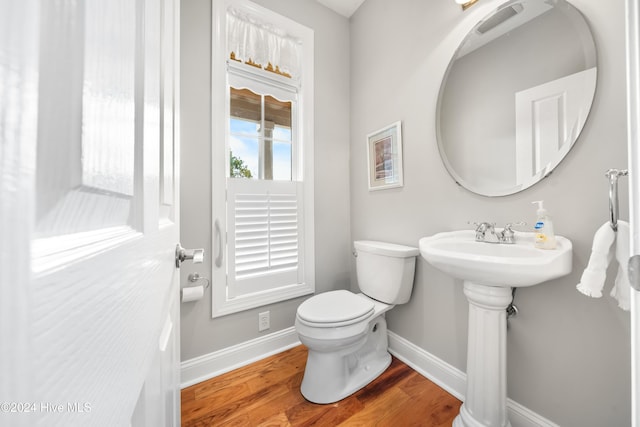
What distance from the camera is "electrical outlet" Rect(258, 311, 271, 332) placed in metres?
1.60

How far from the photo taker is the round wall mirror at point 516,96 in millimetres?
917

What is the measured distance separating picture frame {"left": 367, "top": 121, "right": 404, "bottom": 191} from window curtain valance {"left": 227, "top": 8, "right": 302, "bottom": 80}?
0.76 meters

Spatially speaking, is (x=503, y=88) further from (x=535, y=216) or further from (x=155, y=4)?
(x=155, y=4)

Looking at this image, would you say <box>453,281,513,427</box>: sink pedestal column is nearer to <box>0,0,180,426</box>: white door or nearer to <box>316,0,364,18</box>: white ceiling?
<box>0,0,180,426</box>: white door

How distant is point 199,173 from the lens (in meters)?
1.43

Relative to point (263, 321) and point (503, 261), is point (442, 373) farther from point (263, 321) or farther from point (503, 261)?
point (263, 321)

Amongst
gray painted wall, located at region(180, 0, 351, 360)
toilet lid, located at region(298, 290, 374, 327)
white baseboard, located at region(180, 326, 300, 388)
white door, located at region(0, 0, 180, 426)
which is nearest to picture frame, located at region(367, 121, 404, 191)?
gray painted wall, located at region(180, 0, 351, 360)

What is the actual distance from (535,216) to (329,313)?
1016 mm

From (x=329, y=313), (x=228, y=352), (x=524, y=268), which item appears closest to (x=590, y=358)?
(x=524, y=268)

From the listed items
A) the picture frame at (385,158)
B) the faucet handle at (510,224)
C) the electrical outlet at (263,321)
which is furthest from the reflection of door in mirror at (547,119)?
the electrical outlet at (263,321)

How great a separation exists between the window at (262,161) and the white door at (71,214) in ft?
4.19

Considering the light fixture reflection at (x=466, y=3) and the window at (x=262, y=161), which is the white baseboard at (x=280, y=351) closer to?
the window at (x=262, y=161)

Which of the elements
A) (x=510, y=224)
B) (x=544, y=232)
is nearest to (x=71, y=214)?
(x=544, y=232)

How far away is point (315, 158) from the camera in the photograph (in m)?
1.86
